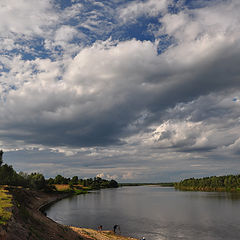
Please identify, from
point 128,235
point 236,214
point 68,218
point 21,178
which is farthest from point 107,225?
point 21,178

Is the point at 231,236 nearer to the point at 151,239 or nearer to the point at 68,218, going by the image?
the point at 151,239

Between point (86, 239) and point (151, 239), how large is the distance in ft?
49.0

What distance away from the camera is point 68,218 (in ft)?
260

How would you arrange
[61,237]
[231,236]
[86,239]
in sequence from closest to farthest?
[61,237] < [86,239] < [231,236]

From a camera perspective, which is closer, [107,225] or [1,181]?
[107,225]

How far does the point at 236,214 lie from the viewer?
84750 mm

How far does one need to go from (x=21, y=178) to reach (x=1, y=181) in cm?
2848

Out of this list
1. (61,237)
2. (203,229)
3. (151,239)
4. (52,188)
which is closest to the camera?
(61,237)

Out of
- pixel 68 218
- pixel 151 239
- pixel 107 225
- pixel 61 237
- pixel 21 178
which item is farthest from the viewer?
pixel 21 178

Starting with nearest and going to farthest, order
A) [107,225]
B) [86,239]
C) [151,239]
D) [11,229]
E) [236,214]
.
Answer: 1. [11,229]
2. [86,239]
3. [151,239]
4. [107,225]
5. [236,214]

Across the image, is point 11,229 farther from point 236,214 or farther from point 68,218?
point 236,214

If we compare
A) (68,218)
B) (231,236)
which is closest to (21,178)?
(68,218)

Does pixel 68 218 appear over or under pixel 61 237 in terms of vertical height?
under

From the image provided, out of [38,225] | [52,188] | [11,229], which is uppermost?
[11,229]
